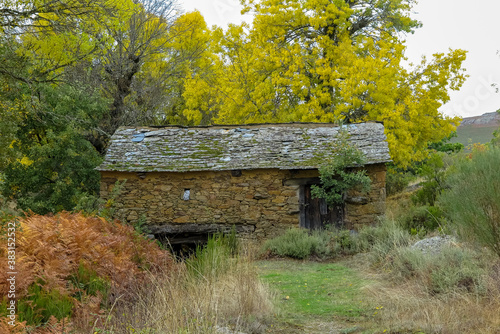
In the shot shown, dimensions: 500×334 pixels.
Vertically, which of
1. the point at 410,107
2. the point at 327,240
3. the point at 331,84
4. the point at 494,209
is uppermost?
the point at 331,84

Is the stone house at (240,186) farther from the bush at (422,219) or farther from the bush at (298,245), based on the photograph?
the bush at (298,245)

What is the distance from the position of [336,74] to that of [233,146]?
5294mm

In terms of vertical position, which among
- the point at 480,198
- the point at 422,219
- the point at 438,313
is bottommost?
the point at 422,219

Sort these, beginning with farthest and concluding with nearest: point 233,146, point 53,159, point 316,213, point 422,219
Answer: point 53,159 < point 233,146 < point 316,213 < point 422,219

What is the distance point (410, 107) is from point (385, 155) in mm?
3839

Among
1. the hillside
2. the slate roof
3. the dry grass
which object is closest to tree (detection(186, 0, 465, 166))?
the slate roof

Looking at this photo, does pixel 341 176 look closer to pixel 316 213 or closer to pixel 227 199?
pixel 316 213

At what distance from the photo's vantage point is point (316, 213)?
13.0 meters

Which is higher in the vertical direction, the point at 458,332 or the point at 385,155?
the point at 385,155

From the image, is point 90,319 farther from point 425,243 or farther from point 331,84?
point 331,84

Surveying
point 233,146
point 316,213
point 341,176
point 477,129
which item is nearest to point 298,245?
point 316,213

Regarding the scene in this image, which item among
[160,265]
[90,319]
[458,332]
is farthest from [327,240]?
[90,319]

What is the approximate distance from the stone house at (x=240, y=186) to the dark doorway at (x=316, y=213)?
0.03 m

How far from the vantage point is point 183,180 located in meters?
13.1
